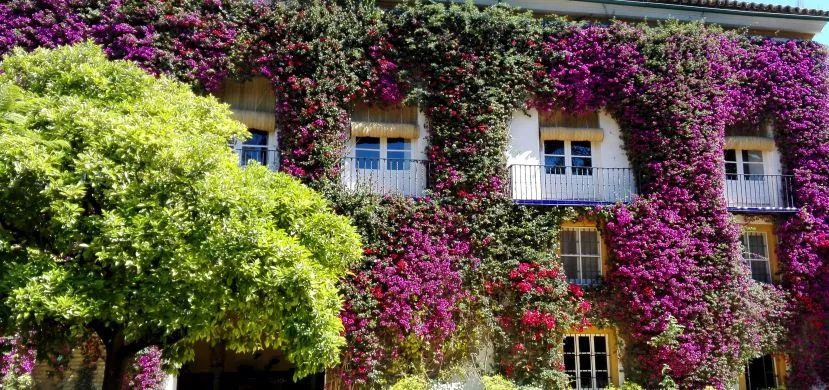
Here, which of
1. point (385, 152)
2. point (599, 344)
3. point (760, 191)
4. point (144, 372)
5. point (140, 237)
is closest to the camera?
point (140, 237)

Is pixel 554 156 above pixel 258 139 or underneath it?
underneath

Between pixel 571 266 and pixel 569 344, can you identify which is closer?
pixel 569 344

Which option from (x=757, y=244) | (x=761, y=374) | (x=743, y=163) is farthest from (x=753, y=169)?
(x=761, y=374)

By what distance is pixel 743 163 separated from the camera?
15500mm

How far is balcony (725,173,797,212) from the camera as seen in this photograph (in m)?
14.9

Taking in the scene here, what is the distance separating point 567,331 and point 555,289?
3.22 feet

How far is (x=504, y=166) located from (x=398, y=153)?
2.38 meters

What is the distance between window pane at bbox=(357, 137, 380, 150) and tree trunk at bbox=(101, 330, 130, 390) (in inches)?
277

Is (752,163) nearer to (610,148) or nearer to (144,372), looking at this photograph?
(610,148)

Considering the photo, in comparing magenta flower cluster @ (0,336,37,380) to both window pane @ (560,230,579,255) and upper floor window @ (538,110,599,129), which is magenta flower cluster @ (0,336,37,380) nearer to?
window pane @ (560,230,579,255)

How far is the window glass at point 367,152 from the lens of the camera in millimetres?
14125

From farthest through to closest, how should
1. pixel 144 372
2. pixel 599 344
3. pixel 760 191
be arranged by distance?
1. pixel 760 191
2. pixel 599 344
3. pixel 144 372

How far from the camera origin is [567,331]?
13.3 meters

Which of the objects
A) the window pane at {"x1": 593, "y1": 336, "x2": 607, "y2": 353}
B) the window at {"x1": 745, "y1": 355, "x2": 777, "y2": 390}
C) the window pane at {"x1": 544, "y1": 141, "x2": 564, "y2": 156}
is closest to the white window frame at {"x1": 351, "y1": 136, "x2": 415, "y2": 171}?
the window pane at {"x1": 544, "y1": 141, "x2": 564, "y2": 156}
